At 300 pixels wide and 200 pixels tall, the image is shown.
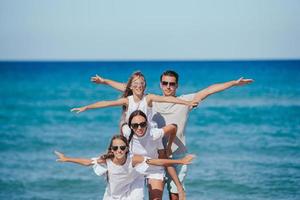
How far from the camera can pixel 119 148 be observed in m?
9.09

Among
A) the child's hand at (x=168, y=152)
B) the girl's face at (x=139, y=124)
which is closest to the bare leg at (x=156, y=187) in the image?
the child's hand at (x=168, y=152)

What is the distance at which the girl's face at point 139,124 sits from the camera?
9.23 meters

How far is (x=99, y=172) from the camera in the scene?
926 centimetres

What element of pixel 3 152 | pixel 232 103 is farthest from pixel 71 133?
pixel 232 103

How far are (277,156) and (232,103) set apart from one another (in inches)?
673

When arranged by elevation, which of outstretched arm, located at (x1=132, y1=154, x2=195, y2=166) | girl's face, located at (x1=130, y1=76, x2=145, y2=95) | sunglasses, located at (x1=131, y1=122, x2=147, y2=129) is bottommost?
outstretched arm, located at (x1=132, y1=154, x2=195, y2=166)

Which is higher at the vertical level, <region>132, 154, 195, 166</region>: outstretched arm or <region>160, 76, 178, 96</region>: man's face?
<region>160, 76, 178, 96</region>: man's face

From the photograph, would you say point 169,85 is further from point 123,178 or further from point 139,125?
point 123,178

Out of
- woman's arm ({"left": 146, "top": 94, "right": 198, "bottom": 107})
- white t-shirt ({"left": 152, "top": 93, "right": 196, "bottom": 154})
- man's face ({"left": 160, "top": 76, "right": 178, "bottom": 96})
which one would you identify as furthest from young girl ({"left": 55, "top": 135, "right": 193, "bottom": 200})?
man's face ({"left": 160, "top": 76, "right": 178, "bottom": 96})

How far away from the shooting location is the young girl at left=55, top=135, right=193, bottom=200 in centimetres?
923

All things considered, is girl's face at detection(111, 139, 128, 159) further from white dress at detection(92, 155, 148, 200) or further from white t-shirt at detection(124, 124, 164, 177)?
white t-shirt at detection(124, 124, 164, 177)

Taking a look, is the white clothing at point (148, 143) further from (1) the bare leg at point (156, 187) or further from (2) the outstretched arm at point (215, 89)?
(2) the outstretched arm at point (215, 89)

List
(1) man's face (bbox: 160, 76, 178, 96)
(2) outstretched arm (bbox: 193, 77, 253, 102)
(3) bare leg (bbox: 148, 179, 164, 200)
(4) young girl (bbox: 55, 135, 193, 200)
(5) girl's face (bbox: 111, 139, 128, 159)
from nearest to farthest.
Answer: (5) girl's face (bbox: 111, 139, 128, 159) < (4) young girl (bbox: 55, 135, 193, 200) < (3) bare leg (bbox: 148, 179, 164, 200) < (1) man's face (bbox: 160, 76, 178, 96) < (2) outstretched arm (bbox: 193, 77, 253, 102)

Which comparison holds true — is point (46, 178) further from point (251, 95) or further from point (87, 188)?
point (251, 95)
